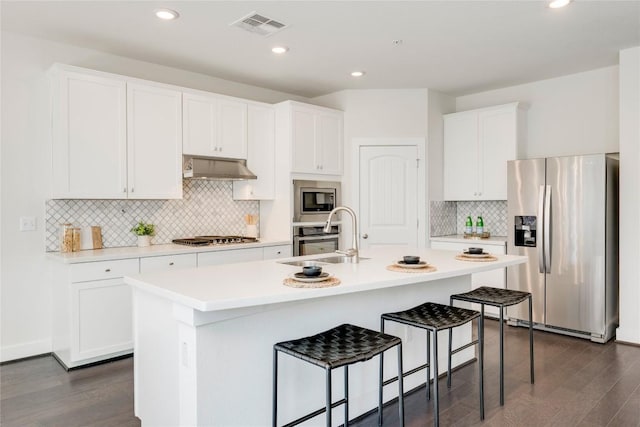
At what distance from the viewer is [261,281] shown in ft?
7.07

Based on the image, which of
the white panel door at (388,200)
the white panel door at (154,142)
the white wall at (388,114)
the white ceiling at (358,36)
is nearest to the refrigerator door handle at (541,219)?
the white ceiling at (358,36)

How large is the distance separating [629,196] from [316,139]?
310 cm

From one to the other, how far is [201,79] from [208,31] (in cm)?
126

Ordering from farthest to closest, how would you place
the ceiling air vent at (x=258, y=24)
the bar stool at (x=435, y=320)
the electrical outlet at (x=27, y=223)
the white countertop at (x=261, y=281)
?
1. the electrical outlet at (x=27, y=223)
2. the ceiling air vent at (x=258, y=24)
3. the bar stool at (x=435, y=320)
4. the white countertop at (x=261, y=281)

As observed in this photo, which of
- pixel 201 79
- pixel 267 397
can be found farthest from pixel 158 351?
pixel 201 79

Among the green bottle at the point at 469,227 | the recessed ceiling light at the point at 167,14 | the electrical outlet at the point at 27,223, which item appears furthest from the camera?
the green bottle at the point at 469,227

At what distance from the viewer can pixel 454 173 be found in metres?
5.46

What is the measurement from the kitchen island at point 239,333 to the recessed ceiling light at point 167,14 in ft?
6.23

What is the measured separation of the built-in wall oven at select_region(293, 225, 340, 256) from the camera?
4.87 meters

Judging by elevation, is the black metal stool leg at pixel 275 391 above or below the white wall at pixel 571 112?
below

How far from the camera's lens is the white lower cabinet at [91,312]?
3320 millimetres

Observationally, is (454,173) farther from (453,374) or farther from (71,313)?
(71,313)

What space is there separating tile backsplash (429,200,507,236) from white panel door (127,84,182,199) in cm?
302

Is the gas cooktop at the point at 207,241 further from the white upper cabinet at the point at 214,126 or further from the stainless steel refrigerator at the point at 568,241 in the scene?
the stainless steel refrigerator at the point at 568,241
